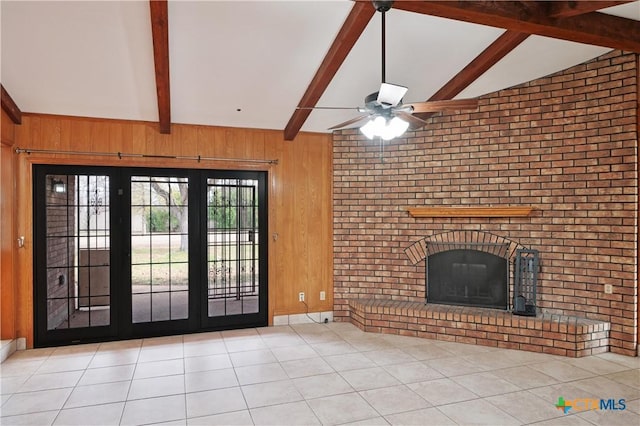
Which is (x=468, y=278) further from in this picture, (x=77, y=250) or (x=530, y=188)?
(x=77, y=250)

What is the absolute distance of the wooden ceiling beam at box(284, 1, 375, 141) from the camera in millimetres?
3016

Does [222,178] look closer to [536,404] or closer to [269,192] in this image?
[269,192]

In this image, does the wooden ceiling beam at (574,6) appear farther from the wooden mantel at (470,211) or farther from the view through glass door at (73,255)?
the view through glass door at (73,255)

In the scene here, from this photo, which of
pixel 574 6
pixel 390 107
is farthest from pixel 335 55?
pixel 574 6

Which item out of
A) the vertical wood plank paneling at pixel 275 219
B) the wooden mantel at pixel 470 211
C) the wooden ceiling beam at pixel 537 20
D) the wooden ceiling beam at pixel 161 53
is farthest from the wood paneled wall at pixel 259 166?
the wooden ceiling beam at pixel 537 20

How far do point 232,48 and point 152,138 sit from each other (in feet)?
5.62

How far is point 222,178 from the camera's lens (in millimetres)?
4953

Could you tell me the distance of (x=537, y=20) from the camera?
3.08 m

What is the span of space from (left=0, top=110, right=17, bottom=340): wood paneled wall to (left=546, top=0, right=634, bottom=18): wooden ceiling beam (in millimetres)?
5187

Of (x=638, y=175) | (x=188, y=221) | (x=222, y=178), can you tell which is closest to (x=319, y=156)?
(x=222, y=178)

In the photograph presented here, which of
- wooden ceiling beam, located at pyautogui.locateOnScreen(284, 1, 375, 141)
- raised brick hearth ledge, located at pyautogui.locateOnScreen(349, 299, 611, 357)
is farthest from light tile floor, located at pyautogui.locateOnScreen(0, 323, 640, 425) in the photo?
wooden ceiling beam, located at pyautogui.locateOnScreen(284, 1, 375, 141)

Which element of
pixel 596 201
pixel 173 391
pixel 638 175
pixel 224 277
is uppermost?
pixel 638 175

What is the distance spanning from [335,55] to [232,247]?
272cm

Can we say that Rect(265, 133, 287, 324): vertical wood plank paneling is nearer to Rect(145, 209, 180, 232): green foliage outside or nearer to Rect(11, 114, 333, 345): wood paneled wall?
Rect(11, 114, 333, 345): wood paneled wall
